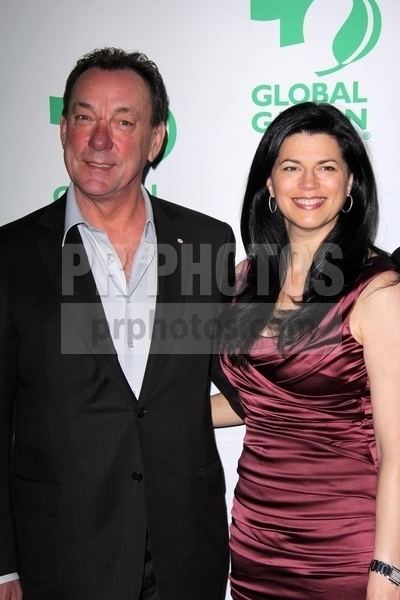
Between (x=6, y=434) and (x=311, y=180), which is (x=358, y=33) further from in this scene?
(x=6, y=434)

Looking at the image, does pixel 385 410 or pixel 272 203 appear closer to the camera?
pixel 385 410

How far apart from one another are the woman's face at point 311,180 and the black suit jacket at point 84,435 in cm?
35

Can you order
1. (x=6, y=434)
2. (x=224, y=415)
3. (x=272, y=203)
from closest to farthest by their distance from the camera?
(x=6, y=434) → (x=272, y=203) → (x=224, y=415)

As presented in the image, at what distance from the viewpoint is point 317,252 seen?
1.95 m

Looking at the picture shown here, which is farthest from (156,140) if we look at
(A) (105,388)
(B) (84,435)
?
(B) (84,435)

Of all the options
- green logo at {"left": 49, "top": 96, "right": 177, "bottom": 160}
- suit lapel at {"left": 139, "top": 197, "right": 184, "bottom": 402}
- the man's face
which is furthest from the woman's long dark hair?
green logo at {"left": 49, "top": 96, "right": 177, "bottom": 160}

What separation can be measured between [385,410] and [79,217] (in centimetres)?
92

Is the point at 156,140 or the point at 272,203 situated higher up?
the point at 156,140

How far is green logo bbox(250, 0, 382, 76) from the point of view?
2279mm

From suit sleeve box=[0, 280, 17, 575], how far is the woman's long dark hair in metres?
0.59

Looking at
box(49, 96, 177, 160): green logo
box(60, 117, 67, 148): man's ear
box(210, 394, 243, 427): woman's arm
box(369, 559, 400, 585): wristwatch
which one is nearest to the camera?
box(369, 559, 400, 585): wristwatch

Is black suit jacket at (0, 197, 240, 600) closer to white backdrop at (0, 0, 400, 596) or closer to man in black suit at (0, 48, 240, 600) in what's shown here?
man in black suit at (0, 48, 240, 600)

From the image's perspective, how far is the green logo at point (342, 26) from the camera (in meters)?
2.28

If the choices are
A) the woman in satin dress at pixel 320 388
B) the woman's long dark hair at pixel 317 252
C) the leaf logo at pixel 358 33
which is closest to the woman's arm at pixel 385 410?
the woman in satin dress at pixel 320 388
